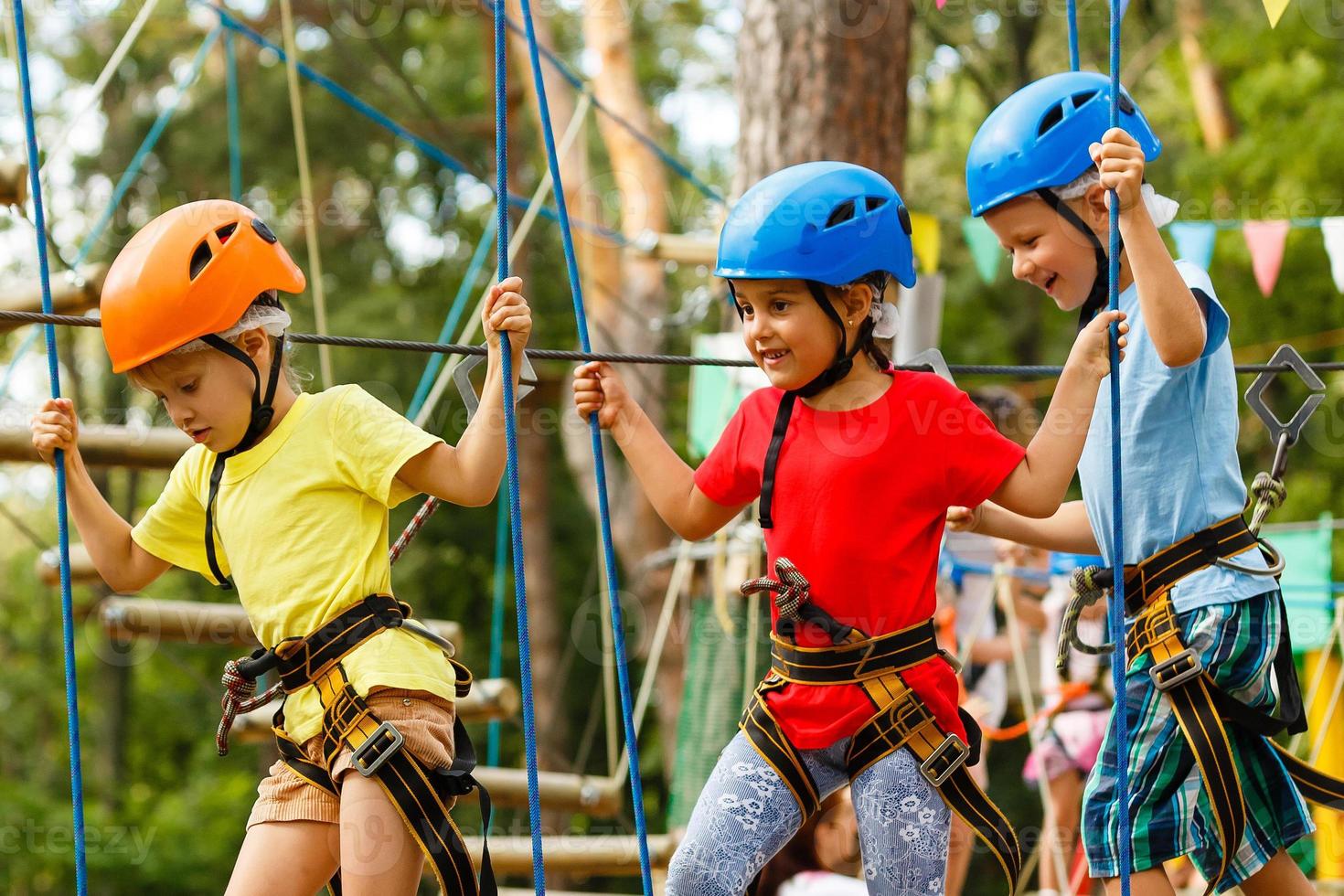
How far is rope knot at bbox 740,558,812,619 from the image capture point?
2170 millimetres

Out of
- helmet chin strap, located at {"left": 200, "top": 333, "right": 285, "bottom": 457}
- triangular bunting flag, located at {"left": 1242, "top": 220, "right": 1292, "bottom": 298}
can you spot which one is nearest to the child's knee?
helmet chin strap, located at {"left": 200, "top": 333, "right": 285, "bottom": 457}

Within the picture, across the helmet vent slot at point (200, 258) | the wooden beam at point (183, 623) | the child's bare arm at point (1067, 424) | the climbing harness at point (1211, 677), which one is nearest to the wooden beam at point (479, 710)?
the wooden beam at point (183, 623)

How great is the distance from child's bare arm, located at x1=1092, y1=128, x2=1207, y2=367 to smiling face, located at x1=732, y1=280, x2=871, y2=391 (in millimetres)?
412

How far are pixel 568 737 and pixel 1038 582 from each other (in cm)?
935

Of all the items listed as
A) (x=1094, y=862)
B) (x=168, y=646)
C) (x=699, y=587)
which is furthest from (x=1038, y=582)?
(x=168, y=646)

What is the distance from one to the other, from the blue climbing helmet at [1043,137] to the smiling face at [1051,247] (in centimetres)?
3

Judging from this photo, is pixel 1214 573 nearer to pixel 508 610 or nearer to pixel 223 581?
pixel 223 581

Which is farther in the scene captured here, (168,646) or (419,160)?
(168,646)

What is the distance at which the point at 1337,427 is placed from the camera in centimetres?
1282

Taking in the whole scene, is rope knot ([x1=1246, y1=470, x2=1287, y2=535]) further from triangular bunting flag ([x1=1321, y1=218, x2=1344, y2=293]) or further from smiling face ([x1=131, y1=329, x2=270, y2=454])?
triangular bunting flag ([x1=1321, y1=218, x2=1344, y2=293])

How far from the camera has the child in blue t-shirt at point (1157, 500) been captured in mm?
2268

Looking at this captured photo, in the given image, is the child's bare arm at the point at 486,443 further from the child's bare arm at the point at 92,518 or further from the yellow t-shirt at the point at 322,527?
the child's bare arm at the point at 92,518

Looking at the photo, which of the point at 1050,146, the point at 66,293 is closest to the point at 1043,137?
the point at 1050,146

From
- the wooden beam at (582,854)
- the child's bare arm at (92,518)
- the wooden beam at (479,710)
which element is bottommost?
A: the wooden beam at (582,854)
